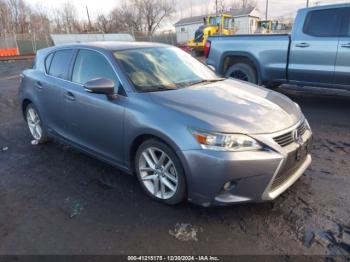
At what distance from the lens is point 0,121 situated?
264 inches

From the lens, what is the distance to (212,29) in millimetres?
25781

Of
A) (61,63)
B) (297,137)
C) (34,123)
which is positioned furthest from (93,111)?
(297,137)

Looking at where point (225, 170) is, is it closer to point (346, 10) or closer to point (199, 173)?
point (199, 173)

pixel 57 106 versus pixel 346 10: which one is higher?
pixel 346 10

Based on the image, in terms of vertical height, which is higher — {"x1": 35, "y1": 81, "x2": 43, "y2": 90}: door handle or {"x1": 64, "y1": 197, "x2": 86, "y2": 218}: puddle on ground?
{"x1": 35, "y1": 81, "x2": 43, "y2": 90}: door handle

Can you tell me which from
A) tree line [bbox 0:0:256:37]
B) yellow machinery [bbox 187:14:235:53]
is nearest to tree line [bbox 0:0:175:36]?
tree line [bbox 0:0:256:37]

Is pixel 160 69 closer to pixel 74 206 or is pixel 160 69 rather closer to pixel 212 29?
pixel 74 206

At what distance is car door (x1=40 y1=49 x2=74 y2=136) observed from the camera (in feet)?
13.8

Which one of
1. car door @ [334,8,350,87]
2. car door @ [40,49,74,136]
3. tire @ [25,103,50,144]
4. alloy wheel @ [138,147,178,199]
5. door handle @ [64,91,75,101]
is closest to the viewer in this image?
→ alloy wheel @ [138,147,178,199]

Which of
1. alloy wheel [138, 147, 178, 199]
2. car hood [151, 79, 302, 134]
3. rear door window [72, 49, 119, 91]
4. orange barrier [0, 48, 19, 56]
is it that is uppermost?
rear door window [72, 49, 119, 91]

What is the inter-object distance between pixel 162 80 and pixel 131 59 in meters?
0.46

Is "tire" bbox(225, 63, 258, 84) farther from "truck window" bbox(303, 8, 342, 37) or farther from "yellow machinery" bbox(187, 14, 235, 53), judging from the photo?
"yellow machinery" bbox(187, 14, 235, 53)

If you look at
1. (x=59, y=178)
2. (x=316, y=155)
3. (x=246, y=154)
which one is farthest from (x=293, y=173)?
(x=59, y=178)

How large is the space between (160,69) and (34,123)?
2.60 metres
